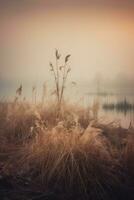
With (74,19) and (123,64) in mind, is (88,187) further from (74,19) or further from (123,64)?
(74,19)

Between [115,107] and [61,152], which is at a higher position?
[115,107]

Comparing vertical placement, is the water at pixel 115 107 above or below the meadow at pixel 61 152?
above

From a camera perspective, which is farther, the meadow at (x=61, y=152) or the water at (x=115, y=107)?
the water at (x=115, y=107)

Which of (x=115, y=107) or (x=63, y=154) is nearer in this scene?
(x=63, y=154)

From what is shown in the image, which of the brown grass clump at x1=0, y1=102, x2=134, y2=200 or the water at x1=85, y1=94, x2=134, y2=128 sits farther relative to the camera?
the water at x1=85, y1=94, x2=134, y2=128

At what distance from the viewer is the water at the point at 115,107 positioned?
2.79 meters

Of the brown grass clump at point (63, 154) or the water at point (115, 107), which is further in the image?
the water at point (115, 107)

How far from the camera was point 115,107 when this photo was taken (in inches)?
112

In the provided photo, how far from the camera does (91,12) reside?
2.89m

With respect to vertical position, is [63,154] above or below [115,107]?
below

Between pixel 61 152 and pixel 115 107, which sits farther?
pixel 115 107

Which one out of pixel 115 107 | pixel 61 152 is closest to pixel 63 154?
pixel 61 152

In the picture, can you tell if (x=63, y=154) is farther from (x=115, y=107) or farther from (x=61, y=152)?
(x=115, y=107)

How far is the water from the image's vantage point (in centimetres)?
279
